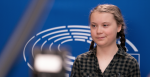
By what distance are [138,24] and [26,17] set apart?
1.12 meters

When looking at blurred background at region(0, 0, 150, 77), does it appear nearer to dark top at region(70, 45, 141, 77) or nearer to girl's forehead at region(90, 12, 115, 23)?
dark top at region(70, 45, 141, 77)

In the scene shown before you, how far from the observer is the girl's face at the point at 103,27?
89 cm

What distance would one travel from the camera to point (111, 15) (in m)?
0.90

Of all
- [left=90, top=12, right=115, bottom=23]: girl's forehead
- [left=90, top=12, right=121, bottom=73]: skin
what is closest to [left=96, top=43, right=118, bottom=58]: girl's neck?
[left=90, top=12, right=121, bottom=73]: skin

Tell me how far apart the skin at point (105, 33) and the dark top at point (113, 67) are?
0.08 feet

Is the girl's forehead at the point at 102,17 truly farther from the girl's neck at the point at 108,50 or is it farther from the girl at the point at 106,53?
the girl's neck at the point at 108,50

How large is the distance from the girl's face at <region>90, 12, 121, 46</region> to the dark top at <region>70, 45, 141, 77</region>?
0.35 ft

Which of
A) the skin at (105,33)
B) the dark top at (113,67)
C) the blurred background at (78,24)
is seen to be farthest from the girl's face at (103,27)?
the blurred background at (78,24)

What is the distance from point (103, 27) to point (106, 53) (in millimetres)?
155

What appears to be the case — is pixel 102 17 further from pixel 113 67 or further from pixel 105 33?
pixel 113 67

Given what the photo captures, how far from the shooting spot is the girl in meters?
0.90

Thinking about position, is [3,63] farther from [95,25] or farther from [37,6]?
[95,25]

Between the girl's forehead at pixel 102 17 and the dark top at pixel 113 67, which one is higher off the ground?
the girl's forehead at pixel 102 17

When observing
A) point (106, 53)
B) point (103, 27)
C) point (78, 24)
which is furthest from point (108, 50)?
point (78, 24)
